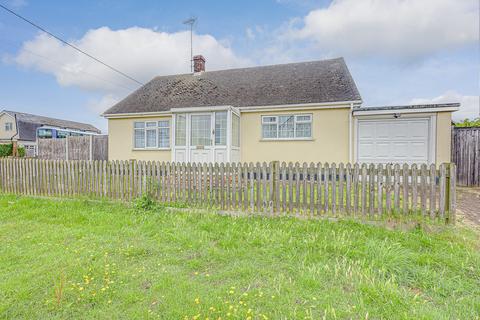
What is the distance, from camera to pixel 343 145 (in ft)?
36.8

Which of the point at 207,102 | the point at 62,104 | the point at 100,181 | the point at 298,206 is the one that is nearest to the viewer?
the point at 298,206

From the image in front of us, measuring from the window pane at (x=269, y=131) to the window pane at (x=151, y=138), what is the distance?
615 centimetres

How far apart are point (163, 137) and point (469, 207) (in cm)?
1293

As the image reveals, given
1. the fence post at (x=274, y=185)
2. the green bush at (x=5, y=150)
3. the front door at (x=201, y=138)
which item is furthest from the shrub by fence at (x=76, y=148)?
the fence post at (x=274, y=185)

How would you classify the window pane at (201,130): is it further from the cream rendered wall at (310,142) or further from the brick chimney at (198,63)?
the brick chimney at (198,63)

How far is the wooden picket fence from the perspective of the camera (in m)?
5.03

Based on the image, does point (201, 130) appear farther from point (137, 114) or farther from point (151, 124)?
point (137, 114)

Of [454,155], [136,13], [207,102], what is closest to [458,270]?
[454,155]

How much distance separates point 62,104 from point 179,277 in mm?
25887

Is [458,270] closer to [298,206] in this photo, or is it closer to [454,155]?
[298,206]

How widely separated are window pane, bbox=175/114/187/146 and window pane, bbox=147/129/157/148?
224 cm

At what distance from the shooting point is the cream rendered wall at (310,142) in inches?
443

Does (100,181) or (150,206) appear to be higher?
(100,181)

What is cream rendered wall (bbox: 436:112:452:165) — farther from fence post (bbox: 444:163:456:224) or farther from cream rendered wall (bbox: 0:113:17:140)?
cream rendered wall (bbox: 0:113:17:140)
